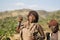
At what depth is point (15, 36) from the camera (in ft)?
39.0

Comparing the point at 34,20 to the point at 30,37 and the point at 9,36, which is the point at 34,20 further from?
the point at 9,36

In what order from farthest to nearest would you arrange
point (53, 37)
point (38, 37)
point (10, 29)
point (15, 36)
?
point (10, 29) < point (15, 36) < point (53, 37) < point (38, 37)

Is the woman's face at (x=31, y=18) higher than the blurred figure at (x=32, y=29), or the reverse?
the woman's face at (x=31, y=18)

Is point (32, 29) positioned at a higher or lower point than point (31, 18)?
lower

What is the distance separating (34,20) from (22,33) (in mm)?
379

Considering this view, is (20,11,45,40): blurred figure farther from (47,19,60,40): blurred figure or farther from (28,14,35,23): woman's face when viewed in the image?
(47,19,60,40): blurred figure

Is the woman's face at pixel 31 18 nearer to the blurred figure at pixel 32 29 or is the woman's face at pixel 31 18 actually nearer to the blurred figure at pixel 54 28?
the blurred figure at pixel 32 29

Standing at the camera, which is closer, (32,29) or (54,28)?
(32,29)

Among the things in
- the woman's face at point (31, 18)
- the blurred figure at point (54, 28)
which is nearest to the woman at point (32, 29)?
the woman's face at point (31, 18)

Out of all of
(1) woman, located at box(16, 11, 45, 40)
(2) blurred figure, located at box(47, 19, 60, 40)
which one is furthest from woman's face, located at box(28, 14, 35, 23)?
(2) blurred figure, located at box(47, 19, 60, 40)

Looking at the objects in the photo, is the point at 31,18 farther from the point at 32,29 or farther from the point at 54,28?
the point at 54,28

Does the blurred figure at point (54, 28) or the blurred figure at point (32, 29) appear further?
the blurred figure at point (54, 28)

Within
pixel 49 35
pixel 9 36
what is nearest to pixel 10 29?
pixel 9 36

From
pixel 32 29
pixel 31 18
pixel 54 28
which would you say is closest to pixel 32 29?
pixel 32 29
